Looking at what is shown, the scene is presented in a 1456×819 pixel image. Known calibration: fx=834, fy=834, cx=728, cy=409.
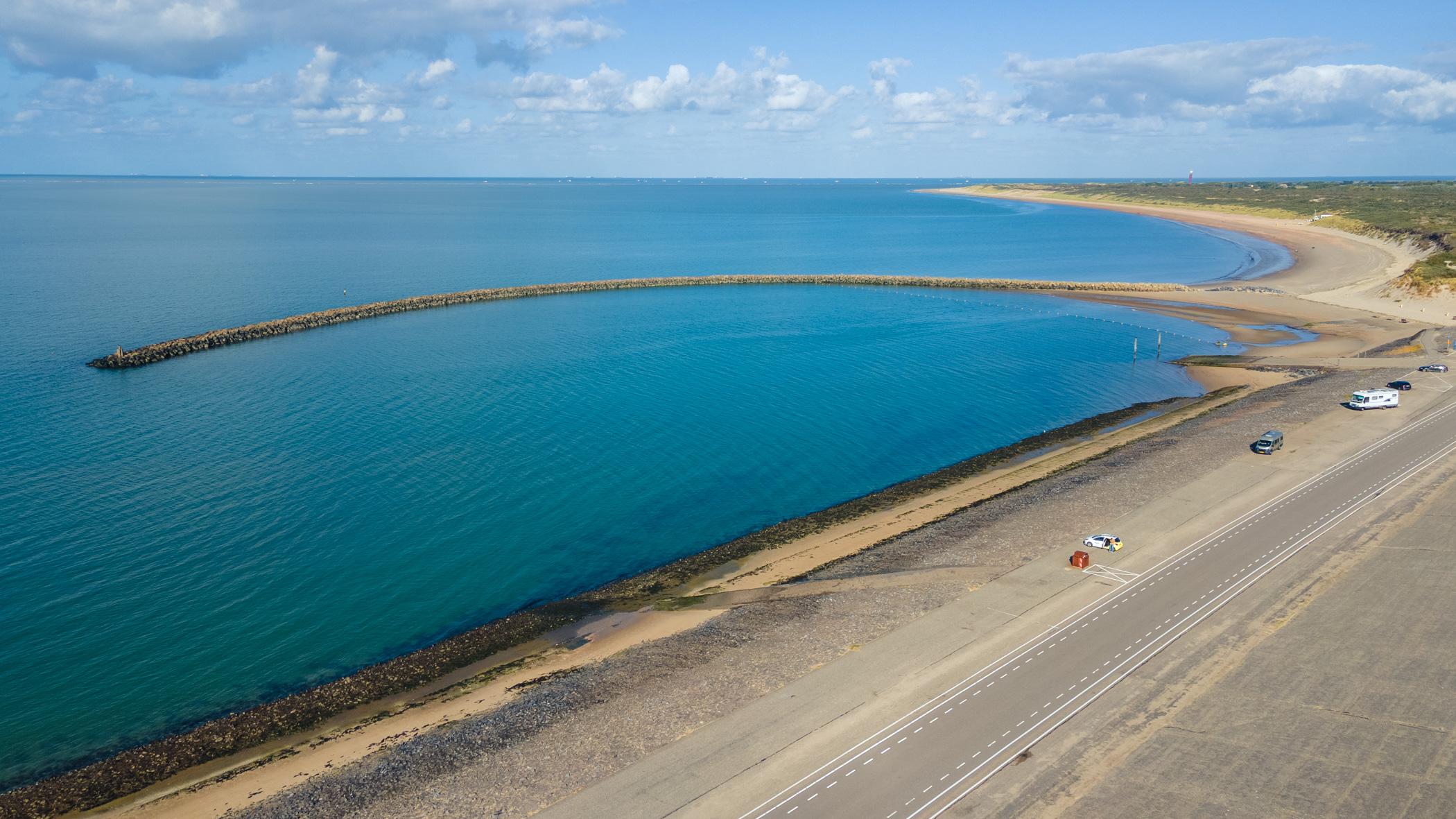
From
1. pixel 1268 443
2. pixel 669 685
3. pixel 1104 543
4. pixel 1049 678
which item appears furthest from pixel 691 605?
pixel 1268 443

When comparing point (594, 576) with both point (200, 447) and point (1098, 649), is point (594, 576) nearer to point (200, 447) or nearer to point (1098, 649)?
point (1098, 649)

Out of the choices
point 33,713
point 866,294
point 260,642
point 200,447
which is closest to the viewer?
point 33,713

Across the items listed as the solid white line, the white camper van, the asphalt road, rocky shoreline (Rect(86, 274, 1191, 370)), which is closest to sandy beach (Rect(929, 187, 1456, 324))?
rocky shoreline (Rect(86, 274, 1191, 370))

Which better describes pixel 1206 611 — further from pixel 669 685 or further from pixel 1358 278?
pixel 1358 278

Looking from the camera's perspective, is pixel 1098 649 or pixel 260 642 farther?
pixel 260 642

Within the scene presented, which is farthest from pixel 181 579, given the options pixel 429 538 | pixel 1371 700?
pixel 1371 700

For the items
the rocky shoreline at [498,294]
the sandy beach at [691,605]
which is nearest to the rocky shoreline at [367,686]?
the sandy beach at [691,605]
